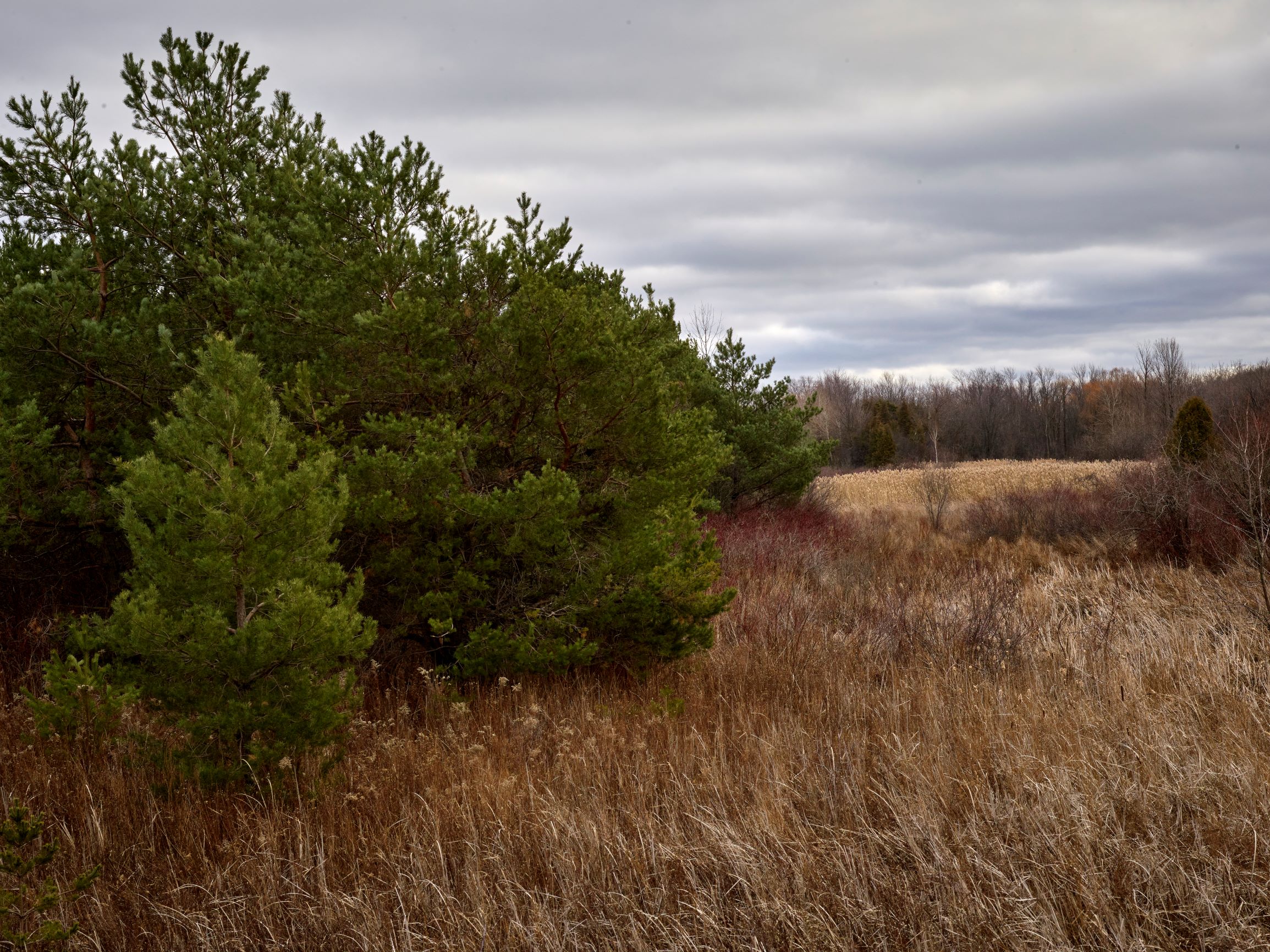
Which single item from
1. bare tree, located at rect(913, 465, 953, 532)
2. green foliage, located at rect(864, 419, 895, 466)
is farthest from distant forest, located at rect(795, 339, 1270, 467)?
bare tree, located at rect(913, 465, 953, 532)

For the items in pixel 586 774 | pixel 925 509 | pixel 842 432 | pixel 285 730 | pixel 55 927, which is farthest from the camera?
pixel 842 432

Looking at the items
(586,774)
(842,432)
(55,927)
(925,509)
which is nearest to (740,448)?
(925,509)

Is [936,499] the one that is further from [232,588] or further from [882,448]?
[882,448]

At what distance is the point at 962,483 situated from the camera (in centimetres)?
2891

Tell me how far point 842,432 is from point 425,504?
217 ft

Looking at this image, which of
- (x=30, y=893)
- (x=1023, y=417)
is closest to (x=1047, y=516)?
(x=30, y=893)

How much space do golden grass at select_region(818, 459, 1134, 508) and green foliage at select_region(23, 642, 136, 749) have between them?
17.5 m

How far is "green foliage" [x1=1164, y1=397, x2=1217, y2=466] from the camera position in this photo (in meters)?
13.4

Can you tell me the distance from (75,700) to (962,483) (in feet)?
95.1

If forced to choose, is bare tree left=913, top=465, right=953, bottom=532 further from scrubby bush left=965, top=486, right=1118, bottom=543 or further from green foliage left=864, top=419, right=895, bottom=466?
green foliage left=864, top=419, right=895, bottom=466

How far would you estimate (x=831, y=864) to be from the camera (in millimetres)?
3113

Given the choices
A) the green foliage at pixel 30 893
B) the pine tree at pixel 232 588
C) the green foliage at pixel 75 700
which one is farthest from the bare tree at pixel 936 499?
the green foliage at pixel 30 893

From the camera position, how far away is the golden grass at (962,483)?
22.4 m

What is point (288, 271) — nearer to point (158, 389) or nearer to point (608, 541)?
point (158, 389)
